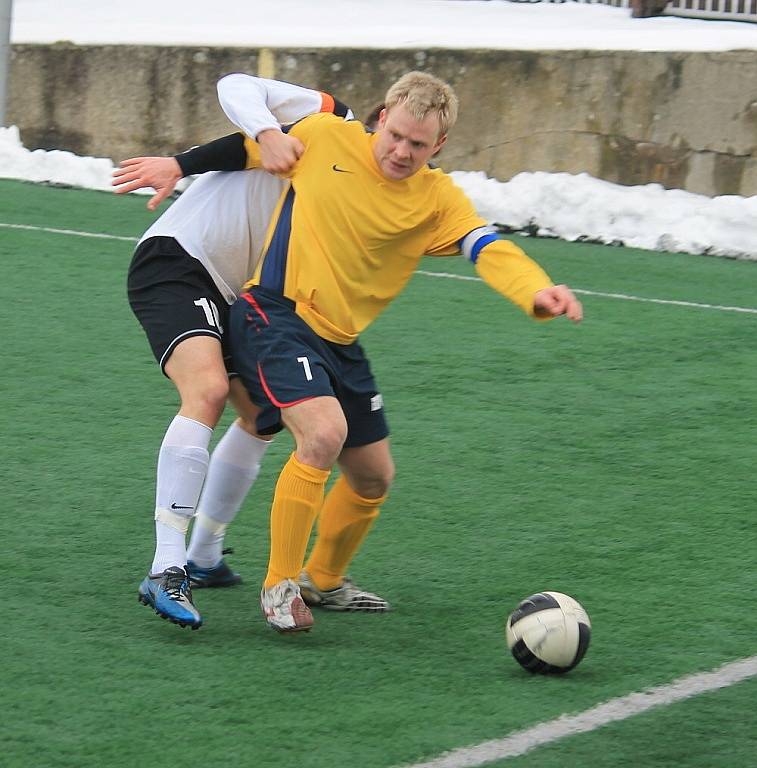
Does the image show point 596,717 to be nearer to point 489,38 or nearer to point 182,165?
point 182,165

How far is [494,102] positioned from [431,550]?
841cm

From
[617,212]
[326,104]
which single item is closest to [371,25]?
[617,212]

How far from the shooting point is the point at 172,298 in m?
4.70

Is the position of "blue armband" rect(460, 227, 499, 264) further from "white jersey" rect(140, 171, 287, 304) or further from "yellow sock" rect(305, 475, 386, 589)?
"yellow sock" rect(305, 475, 386, 589)

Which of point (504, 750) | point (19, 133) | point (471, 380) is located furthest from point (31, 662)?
point (19, 133)

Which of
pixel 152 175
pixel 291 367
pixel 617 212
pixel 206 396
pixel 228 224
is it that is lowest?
pixel 617 212

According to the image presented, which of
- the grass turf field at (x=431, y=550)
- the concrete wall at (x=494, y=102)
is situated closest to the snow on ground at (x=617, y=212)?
the concrete wall at (x=494, y=102)

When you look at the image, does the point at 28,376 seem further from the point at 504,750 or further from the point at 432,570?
the point at 504,750

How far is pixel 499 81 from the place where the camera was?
13266 millimetres

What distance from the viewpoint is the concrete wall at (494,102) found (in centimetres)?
1246

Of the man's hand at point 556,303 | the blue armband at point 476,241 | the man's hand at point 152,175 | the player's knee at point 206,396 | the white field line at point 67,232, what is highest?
the man's hand at point 152,175

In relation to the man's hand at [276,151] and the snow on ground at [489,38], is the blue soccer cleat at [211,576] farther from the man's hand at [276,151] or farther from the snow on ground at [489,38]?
the snow on ground at [489,38]

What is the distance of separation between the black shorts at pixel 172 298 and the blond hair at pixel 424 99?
2.54ft

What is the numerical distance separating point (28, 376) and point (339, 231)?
132 inches
